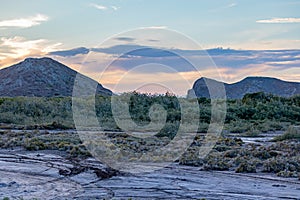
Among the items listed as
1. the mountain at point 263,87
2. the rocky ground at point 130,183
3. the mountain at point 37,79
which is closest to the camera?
the rocky ground at point 130,183

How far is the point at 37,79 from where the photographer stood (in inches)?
3905

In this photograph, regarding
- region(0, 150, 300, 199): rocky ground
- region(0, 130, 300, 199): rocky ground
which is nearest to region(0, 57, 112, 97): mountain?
region(0, 130, 300, 199): rocky ground

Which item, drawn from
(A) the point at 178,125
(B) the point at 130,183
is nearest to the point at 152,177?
(B) the point at 130,183

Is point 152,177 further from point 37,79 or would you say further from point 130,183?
point 37,79

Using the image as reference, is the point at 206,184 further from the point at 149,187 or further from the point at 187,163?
the point at 187,163

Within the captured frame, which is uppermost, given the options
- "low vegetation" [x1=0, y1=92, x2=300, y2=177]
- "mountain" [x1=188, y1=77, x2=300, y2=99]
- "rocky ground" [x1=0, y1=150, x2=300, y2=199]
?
"mountain" [x1=188, y1=77, x2=300, y2=99]

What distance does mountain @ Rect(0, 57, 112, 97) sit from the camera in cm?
9438

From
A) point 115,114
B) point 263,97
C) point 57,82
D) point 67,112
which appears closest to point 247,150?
point 115,114

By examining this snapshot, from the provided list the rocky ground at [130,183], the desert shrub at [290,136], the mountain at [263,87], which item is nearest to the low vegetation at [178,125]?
the desert shrub at [290,136]

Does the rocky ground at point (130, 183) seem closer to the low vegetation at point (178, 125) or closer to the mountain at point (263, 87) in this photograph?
the low vegetation at point (178, 125)

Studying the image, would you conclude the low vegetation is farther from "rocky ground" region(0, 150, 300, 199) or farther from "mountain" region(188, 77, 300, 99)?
"mountain" region(188, 77, 300, 99)

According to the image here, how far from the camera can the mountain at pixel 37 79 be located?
94375 millimetres

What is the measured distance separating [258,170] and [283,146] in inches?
222

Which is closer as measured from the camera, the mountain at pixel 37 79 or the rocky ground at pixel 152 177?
the rocky ground at pixel 152 177
